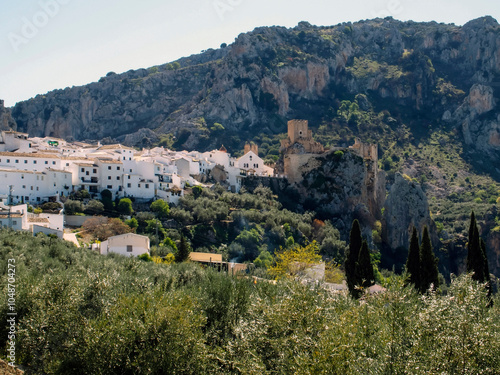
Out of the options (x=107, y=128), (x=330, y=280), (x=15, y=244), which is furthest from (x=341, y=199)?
(x=107, y=128)

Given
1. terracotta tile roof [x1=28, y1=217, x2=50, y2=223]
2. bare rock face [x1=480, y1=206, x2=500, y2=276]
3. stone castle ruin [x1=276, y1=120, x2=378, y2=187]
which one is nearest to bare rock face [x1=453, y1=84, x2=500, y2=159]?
bare rock face [x1=480, y1=206, x2=500, y2=276]

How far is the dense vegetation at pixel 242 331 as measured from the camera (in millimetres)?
17359

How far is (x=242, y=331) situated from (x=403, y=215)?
59404 mm

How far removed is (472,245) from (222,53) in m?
150

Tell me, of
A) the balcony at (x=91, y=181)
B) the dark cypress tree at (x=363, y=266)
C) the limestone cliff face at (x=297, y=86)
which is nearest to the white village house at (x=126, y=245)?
the balcony at (x=91, y=181)

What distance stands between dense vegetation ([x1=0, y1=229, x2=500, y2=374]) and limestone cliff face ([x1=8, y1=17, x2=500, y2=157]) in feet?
305

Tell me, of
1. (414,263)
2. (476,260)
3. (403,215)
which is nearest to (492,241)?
(403,215)

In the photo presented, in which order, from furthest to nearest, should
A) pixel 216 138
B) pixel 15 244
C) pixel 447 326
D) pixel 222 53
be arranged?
pixel 222 53
pixel 216 138
pixel 15 244
pixel 447 326

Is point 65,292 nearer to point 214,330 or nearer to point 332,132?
point 214,330

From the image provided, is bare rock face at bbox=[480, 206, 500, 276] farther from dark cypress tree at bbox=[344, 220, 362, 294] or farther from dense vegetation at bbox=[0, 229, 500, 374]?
dense vegetation at bbox=[0, 229, 500, 374]

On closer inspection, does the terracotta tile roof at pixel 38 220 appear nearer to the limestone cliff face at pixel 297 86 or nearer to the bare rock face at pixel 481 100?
the limestone cliff face at pixel 297 86

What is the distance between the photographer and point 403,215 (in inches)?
3014

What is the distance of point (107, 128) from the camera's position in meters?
142

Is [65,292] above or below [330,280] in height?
above
